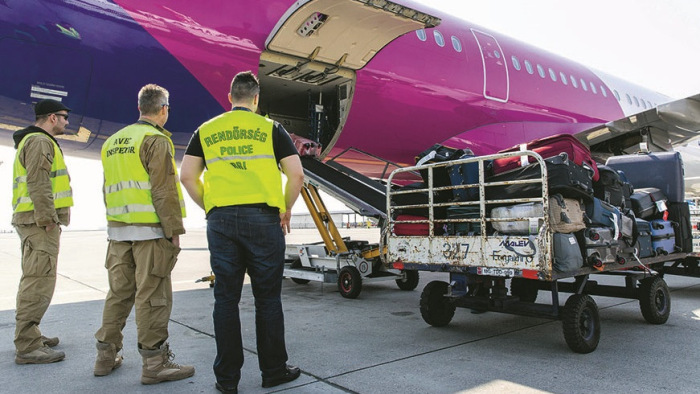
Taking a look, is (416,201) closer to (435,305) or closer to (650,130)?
(435,305)

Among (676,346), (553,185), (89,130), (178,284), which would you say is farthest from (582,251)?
(178,284)

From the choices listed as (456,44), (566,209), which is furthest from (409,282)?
(456,44)

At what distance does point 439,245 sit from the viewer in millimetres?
4094

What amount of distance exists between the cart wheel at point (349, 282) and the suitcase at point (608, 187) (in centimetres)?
276

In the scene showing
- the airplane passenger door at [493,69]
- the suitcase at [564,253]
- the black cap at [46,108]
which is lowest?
the suitcase at [564,253]

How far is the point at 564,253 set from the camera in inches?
137

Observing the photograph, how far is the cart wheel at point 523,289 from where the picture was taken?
4.72m

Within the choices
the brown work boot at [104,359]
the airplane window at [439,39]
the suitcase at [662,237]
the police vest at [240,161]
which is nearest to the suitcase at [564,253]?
the suitcase at [662,237]

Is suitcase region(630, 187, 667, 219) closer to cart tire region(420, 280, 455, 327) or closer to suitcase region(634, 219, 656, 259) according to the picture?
suitcase region(634, 219, 656, 259)

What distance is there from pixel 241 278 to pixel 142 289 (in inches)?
26.4

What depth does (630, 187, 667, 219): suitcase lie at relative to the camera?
4984 mm

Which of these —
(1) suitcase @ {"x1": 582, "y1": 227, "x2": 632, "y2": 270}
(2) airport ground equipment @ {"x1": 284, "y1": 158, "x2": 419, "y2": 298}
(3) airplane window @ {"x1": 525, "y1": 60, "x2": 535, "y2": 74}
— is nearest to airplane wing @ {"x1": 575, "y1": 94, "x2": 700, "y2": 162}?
(3) airplane window @ {"x1": 525, "y1": 60, "x2": 535, "y2": 74}

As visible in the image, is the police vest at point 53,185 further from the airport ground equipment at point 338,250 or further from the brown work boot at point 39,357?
the airport ground equipment at point 338,250

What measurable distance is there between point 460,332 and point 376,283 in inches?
126
